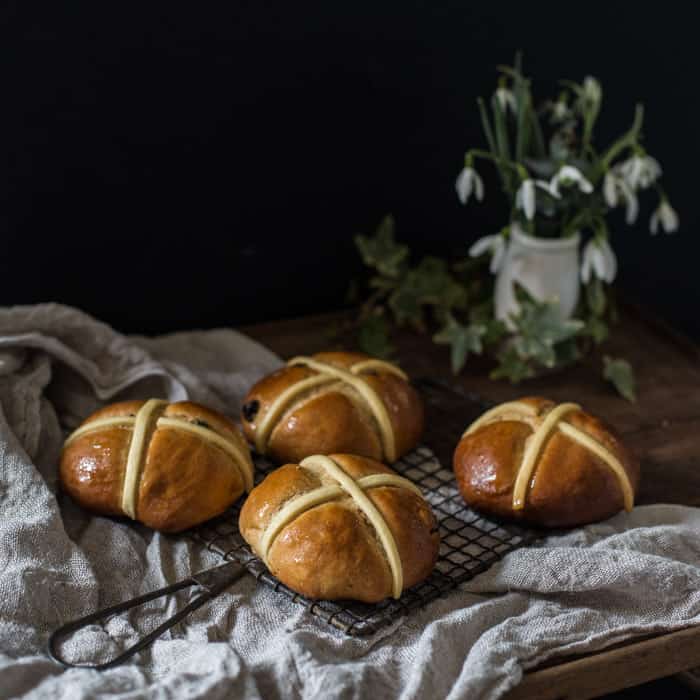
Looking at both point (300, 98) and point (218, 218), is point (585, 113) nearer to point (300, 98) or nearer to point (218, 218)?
point (300, 98)

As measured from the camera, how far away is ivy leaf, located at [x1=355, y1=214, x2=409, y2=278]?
1.82 metres

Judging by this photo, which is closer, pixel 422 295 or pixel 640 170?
pixel 640 170

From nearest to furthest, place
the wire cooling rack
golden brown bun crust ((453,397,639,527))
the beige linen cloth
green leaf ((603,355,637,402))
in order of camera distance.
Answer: the beige linen cloth → the wire cooling rack → golden brown bun crust ((453,397,639,527)) → green leaf ((603,355,637,402))

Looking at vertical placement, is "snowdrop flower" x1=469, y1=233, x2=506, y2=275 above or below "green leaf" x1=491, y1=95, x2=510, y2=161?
below

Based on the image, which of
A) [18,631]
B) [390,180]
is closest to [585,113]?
[390,180]

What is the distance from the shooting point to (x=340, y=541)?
1158 millimetres

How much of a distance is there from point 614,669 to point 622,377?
2.05ft

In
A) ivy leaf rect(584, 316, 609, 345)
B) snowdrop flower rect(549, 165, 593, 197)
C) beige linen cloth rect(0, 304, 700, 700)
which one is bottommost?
beige linen cloth rect(0, 304, 700, 700)

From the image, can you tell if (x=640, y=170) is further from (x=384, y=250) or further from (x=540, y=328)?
(x=384, y=250)

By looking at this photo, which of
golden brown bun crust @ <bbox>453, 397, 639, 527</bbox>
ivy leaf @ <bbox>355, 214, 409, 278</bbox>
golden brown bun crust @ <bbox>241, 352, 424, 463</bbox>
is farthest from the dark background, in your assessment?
golden brown bun crust @ <bbox>453, 397, 639, 527</bbox>

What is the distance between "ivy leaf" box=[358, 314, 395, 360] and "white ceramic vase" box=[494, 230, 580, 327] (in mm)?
207

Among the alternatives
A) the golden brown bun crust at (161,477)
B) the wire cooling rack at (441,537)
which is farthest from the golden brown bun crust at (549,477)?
the golden brown bun crust at (161,477)

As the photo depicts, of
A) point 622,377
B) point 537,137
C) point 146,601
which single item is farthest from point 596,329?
point 146,601

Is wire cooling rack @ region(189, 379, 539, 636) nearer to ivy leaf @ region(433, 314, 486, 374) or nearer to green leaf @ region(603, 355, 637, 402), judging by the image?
ivy leaf @ region(433, 314, 486, 374)
